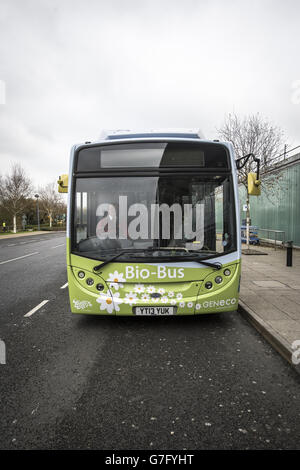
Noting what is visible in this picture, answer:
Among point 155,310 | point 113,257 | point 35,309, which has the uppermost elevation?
point 113,257

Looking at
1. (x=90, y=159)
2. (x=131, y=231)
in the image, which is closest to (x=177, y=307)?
(x=131, y=231)

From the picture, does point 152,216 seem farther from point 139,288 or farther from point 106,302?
point 106,302

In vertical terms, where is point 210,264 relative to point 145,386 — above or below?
above

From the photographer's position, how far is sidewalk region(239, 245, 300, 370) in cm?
396

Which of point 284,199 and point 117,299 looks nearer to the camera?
point 117,299

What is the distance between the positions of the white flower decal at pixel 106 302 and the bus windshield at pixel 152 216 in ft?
1.87

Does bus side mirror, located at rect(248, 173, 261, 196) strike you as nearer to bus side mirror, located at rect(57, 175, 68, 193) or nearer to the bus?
the bus

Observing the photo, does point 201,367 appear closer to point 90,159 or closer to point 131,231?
point 131,231

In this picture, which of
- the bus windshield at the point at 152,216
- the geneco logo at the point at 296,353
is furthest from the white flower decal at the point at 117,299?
the geneco logo at the point at 296,353

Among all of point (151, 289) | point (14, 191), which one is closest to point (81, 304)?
point (151, 289)

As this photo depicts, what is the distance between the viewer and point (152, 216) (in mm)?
4375

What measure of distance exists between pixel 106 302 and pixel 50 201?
65099 mm

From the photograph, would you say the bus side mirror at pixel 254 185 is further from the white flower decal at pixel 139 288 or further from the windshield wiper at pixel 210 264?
the white flower decal at pixel 139 288

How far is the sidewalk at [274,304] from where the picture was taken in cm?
396
